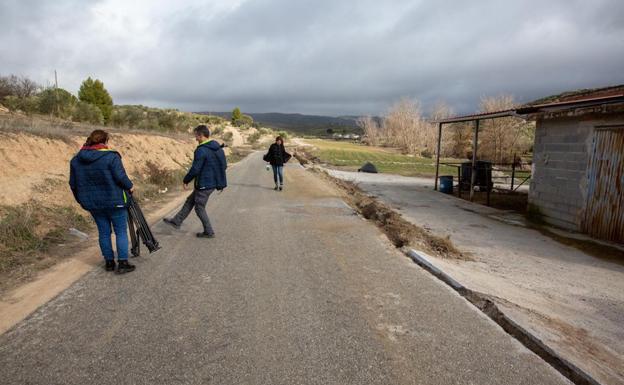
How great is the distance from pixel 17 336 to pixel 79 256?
2687 mm

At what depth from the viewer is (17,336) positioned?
363 centimetres

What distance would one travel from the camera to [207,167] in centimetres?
714

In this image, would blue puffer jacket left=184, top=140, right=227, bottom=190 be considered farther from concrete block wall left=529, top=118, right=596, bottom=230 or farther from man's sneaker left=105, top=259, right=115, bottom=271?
concrete block wall left=529, top=118, right=596, bottom=230

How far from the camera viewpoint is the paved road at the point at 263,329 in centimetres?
318

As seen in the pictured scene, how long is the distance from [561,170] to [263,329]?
9952mm

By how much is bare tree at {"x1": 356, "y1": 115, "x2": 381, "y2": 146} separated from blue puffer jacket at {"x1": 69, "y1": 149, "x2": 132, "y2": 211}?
265ft

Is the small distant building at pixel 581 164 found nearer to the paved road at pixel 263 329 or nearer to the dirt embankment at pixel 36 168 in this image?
the paved road at pixel 263 329

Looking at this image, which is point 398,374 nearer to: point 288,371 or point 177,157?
point 288,371

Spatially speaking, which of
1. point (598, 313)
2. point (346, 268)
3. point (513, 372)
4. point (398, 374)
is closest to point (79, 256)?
point (346, 268)

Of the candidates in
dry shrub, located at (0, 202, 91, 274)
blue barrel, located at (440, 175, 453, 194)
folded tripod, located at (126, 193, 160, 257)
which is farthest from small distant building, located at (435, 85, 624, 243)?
dry shrub, located at (0, 202, 91, 274)

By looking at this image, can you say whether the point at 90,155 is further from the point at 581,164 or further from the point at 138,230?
the point at 581,164

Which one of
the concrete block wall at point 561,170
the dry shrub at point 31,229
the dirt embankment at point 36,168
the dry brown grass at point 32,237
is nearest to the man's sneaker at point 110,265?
the dry brown grass at point 32,237

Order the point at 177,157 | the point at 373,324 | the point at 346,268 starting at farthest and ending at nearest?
1. the point at 177,157
2. the point at 346,268
3. the point at 373,324

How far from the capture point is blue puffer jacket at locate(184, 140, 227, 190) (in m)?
7.09
